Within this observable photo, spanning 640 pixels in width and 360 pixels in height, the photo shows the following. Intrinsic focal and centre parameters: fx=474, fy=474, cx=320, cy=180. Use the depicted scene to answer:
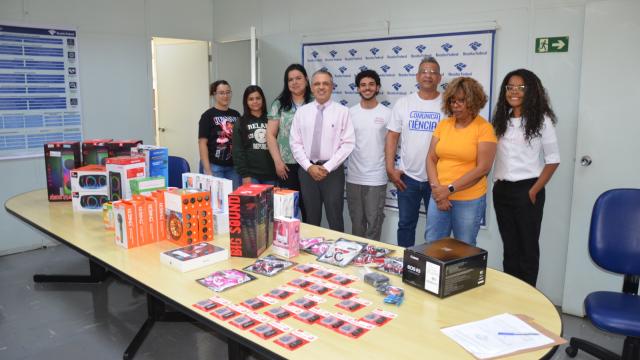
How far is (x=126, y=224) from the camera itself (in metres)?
2.40

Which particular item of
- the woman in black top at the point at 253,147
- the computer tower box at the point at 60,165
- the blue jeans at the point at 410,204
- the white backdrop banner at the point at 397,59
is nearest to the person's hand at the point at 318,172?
the woman in black top at the point at 253,147

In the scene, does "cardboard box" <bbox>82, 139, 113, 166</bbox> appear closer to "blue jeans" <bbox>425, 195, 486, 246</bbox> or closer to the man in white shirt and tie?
the man in white shirt and tie

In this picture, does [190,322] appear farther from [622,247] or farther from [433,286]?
[622,247]

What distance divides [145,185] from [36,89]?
254cm

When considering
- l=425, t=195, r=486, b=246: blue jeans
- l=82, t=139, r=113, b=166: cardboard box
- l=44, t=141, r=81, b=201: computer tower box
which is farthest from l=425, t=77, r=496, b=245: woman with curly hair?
l=44, t=141, r=81, b=201: computer tower box

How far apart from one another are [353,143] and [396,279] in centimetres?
180

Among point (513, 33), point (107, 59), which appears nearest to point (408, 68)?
point (513, 33)

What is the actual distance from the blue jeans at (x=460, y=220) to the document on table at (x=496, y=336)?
1346 millimetres

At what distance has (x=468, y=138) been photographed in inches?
115

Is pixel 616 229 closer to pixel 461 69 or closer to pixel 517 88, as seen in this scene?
pixel 517 88

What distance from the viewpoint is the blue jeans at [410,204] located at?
3.59 meters

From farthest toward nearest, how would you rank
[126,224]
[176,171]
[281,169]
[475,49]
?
[176,171] → [281,169] → [475,49] → [126,224]

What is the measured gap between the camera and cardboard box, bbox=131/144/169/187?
3.22m

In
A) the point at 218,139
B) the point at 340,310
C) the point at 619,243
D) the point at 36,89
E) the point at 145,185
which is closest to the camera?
the point at 340,310
